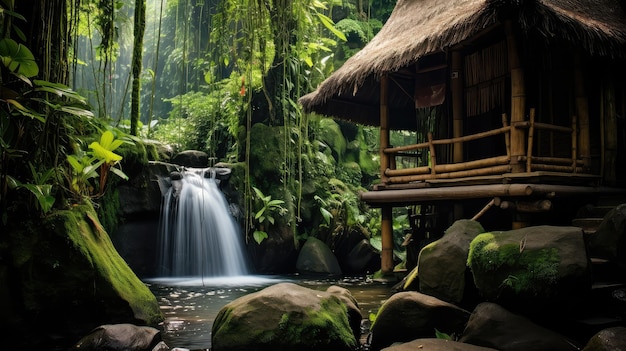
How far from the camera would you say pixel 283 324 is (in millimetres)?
4566

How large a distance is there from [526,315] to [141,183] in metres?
9.13

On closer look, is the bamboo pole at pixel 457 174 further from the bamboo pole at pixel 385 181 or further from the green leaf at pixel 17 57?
the green leaf at pixel 17 57

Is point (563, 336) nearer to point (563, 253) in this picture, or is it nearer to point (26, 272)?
point (563, 253)

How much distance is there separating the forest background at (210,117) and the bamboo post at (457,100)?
199cm

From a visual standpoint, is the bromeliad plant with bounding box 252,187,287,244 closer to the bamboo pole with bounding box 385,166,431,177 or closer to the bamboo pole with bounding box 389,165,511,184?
the bamboo pole with bounding box 385,166,431,177

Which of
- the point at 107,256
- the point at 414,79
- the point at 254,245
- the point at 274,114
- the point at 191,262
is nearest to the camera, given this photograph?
the point at 107,256

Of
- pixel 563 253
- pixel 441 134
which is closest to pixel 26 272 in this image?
pixel 563 253

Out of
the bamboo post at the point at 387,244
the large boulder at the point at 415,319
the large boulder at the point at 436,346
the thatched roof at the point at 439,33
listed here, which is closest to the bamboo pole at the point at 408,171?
the bamboo post at the point at 387,244

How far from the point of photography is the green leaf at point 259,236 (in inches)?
485

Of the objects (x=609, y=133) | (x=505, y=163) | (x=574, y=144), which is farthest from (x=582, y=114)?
(x=505, y=163)

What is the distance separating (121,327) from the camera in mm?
4812

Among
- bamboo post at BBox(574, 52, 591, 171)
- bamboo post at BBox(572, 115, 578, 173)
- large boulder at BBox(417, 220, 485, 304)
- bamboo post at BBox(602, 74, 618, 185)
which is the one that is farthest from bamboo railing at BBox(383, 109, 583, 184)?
large boulder at BBox(417, 220, 485, 304)

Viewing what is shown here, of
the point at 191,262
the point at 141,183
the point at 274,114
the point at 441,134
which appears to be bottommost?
the point at 191,262

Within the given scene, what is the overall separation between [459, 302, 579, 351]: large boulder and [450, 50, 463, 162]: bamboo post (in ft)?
14.6
